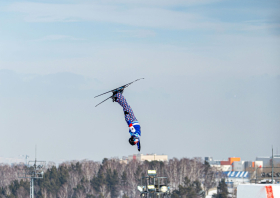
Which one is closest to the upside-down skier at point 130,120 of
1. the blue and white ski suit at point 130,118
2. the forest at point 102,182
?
the blue and white ski suit at point 130,118

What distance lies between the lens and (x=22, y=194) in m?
121

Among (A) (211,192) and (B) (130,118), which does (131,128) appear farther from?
(A) (211,192)

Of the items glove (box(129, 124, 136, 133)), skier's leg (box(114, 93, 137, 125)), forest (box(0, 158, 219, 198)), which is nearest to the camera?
glove (box(129, 124, 136, 133))

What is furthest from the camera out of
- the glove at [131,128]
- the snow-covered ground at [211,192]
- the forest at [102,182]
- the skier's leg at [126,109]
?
the forest at [102,182]

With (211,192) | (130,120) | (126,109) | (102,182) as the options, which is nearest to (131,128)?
(130,120)

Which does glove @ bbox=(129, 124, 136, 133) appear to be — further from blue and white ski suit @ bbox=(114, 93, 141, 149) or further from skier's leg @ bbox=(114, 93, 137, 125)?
skier's leg @ bbox=(114, 93, 137, 125)

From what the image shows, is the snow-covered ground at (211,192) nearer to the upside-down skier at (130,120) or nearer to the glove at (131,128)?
the upside-down skier at (130,120)

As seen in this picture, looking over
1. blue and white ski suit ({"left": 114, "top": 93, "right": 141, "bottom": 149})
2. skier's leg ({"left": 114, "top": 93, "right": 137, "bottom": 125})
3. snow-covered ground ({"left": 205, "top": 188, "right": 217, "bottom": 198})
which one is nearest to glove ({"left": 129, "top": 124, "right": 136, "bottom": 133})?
blue and white ski suit ({"left": 114, "top": 93, "right": 141, "bottom": 149})

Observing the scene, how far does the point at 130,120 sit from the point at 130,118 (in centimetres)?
8

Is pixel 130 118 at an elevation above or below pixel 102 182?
above

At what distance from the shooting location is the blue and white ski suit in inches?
725

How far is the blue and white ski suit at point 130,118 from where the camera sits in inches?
725

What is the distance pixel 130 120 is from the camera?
18578 mm

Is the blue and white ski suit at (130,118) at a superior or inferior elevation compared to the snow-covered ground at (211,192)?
superior
